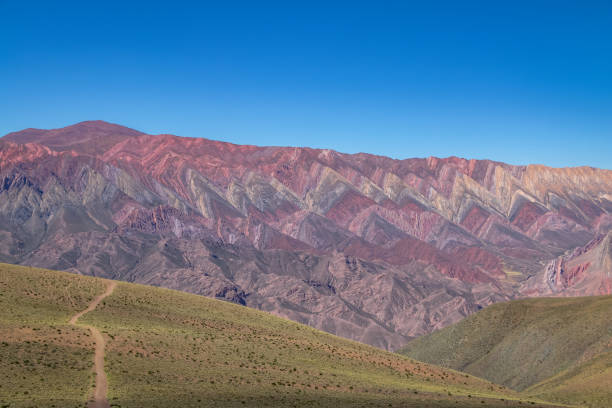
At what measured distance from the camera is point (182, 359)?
7075 cm

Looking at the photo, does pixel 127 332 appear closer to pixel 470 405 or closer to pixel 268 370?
pixel 268 370

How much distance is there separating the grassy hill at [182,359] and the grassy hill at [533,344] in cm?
2808

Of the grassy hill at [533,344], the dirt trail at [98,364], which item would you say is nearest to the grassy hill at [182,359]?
the dirt trail at [98,364]

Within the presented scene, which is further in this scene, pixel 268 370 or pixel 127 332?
pixel 127 332

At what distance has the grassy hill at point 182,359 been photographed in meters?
58.0

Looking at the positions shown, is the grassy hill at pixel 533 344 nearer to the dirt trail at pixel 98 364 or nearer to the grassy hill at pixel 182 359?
the grassy hill at pixel 182 359

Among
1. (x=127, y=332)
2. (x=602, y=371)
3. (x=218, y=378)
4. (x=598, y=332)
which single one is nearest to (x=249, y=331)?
(x=127, y=332)

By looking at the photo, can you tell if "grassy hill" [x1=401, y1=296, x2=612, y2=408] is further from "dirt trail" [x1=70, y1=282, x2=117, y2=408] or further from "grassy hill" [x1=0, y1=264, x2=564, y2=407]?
"dirt trail" [x1=70, y1=282, x2=117, y2=408]

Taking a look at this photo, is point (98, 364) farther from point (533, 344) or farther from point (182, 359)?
point (533, 344)

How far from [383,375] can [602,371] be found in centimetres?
3580

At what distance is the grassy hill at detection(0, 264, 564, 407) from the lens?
5800 centimetres

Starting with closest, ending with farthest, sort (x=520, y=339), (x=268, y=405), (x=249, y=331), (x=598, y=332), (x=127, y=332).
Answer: (x=268, y=405) → (x=127, y=332) → (x=249, y=331) → (x=598, y=332) → (x=520, y=339)

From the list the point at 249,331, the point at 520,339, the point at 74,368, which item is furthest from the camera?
the point at 520,339

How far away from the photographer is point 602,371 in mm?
94500
